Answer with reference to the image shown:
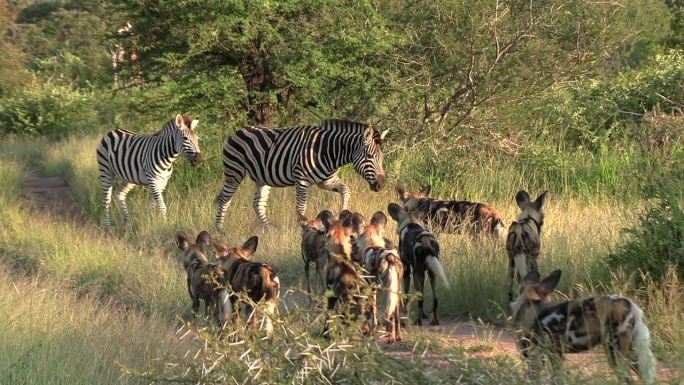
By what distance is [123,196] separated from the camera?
14555mm

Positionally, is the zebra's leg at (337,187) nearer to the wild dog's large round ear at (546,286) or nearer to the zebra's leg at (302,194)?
the zebra's leg at (302,194)

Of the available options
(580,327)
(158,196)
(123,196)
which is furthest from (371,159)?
(580,327)

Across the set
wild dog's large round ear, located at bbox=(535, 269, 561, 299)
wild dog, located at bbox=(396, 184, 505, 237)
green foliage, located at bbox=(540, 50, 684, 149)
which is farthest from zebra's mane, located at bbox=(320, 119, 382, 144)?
wild dog's large round ear, located at bbox=(535, 269, 561, 299)

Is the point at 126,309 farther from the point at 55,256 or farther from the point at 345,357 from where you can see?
the point at 345,357

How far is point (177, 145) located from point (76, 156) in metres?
5.87

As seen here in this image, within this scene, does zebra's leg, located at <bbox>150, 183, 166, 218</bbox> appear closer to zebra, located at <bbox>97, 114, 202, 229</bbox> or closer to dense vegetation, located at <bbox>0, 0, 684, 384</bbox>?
zebra, located at <bbox>97, 114, 202, 229</bbox>

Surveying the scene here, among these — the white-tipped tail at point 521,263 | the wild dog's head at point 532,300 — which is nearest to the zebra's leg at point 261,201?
the white-tipped tail at point 521,263

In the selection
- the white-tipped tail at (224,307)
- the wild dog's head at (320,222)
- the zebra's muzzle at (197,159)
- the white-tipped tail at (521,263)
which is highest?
the zebra's muzzle at (197,159)

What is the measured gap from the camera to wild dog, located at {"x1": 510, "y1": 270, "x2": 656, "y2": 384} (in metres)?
4.71

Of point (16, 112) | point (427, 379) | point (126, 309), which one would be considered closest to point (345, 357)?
point (427, 379)

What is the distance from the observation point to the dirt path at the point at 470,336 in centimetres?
484

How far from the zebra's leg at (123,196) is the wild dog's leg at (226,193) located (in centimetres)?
150

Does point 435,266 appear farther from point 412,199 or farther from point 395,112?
point 395,112

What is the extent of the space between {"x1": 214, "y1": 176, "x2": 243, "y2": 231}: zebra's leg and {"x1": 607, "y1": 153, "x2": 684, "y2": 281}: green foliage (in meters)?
6.66
